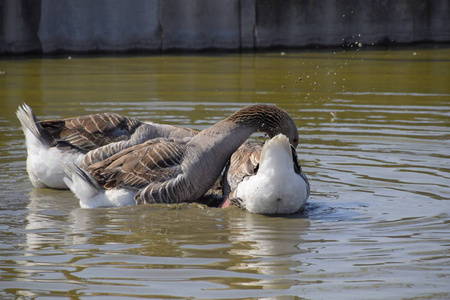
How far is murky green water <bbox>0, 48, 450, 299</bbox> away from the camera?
482 cm

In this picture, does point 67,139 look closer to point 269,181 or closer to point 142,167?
point 142,167

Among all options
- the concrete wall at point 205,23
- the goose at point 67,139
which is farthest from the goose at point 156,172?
the concrete wall at point 205,23

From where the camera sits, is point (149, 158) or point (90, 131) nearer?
point (149, 158)

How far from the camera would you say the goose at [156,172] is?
7.03 meters

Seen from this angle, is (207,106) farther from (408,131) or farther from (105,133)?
(105,133)

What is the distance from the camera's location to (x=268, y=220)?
6582 mm

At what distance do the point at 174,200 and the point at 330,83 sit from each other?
7.57 meters

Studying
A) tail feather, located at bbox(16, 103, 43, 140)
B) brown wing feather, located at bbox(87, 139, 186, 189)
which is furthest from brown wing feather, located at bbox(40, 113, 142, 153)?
brown wing feather, located at bbox(87, 139, 186, 189)

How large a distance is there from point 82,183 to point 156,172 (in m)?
0.66

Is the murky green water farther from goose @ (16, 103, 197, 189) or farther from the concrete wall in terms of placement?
the concrete wall

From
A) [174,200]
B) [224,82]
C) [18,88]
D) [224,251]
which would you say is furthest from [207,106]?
[224,251]

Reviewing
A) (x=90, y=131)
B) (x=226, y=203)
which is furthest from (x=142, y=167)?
(x=90, y=131)

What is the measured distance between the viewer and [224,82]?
46.3ft

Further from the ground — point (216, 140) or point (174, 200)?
point (216, 140)
